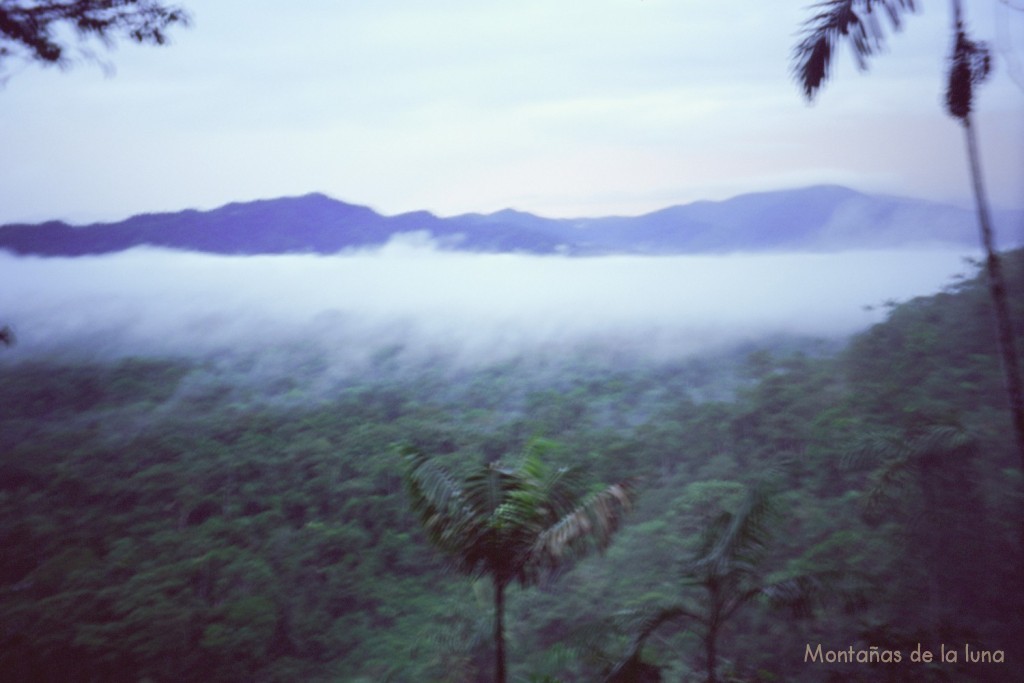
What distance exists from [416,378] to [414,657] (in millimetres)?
16072

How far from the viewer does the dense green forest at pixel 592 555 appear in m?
7.24

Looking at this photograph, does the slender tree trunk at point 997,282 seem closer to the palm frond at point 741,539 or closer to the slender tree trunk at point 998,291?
the slender tree trunk at point 998,291

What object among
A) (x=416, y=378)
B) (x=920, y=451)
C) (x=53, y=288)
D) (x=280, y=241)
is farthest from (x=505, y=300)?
(x=920, y=451)

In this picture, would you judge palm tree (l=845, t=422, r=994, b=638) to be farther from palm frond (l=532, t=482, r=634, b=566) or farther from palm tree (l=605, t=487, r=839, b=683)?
palm frond (l=532, t=482, r=634, b=566)

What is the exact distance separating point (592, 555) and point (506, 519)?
6937 mm

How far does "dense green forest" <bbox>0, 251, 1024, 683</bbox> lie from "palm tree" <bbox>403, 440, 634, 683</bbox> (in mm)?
293

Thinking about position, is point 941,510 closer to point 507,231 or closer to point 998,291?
point 998,291

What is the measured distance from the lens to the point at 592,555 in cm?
1158

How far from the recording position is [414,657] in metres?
10.8

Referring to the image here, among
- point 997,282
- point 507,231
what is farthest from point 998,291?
point 507,231

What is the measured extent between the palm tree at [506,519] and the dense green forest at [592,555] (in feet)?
0.96

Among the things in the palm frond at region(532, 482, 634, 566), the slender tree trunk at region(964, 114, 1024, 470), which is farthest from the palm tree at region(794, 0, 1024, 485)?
the palm frond at region(532, 482, 634, 566)

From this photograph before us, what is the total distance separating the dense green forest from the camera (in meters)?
7.24

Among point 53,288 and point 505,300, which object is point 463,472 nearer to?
point 505,300
